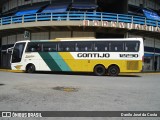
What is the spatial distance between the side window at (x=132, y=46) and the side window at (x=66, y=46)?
14.1 ft

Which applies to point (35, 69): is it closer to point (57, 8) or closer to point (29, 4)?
point (57, 8)

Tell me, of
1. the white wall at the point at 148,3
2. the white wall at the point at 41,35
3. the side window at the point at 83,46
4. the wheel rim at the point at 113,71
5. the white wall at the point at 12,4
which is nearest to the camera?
the wheel rim at the point at 113,71

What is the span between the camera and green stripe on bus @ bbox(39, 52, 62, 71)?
2033 centimetres

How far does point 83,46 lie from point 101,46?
4.88 ft

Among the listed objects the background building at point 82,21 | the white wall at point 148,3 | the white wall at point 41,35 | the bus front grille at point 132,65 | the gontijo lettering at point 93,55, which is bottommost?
the bus front grille at point 132,65

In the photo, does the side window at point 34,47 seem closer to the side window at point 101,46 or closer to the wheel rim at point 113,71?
the side window at point 101,46

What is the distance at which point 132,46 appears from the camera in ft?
62.6

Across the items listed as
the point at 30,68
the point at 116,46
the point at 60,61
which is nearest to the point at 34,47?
the point at 30,68

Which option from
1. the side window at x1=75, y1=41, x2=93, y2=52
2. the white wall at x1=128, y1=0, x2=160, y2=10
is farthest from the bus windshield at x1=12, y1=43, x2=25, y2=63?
the white wall at x1=128, y1=0, x2=160, y2=10

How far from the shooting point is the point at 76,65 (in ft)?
65.3

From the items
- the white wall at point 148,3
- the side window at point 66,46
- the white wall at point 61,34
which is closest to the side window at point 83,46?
the side window at point 66,46

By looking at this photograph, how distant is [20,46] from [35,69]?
263cm

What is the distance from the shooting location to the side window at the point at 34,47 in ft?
68.6

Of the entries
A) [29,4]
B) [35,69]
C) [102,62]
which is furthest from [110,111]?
[29,4]
